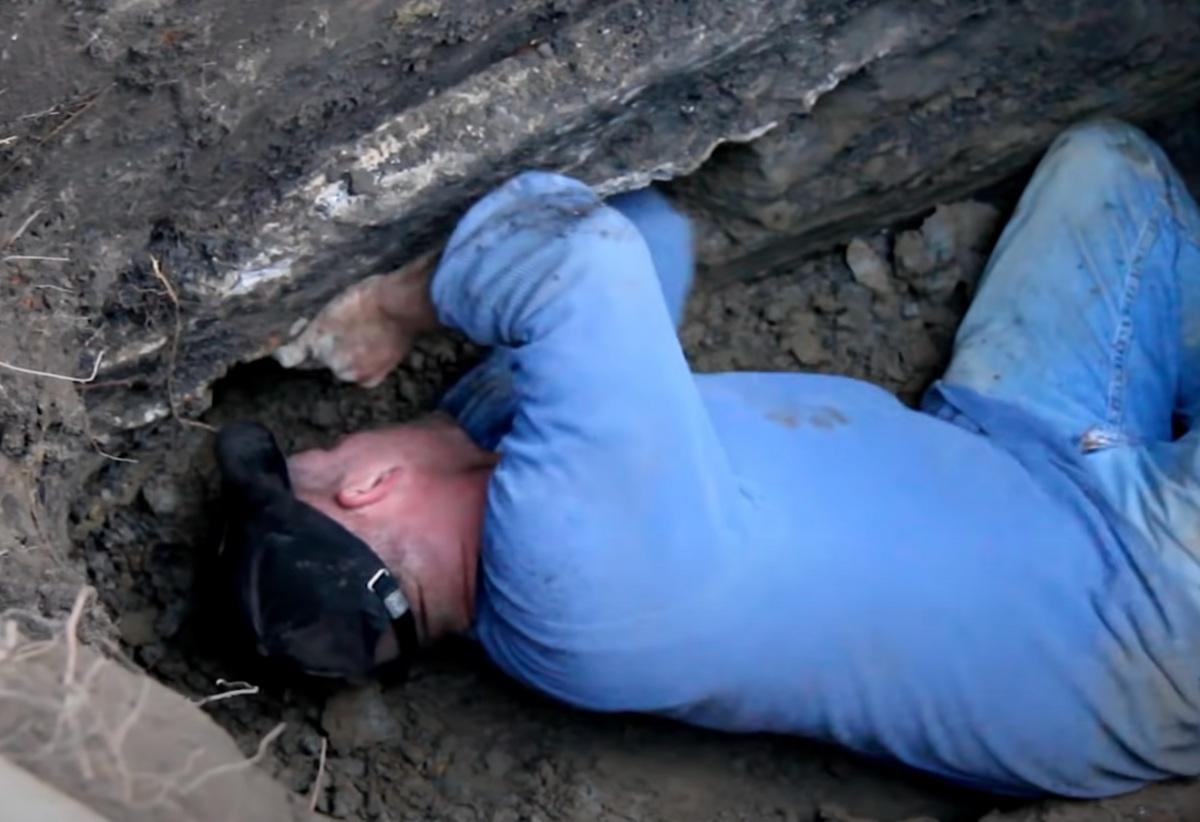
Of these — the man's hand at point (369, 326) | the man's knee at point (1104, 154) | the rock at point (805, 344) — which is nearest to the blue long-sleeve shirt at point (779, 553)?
the man's hand at point (369, 326)

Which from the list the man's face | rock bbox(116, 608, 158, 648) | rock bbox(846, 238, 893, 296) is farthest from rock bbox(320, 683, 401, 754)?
rock bbox(846, 238, 893, 296)

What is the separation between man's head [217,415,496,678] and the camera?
78.4 inches

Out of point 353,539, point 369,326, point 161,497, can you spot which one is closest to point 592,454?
point 353,539

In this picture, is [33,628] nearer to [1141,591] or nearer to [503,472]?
[503,472]

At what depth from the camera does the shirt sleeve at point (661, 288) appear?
2236mm

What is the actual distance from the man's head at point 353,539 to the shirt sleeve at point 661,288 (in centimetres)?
8

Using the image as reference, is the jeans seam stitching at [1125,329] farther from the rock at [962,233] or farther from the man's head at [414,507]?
the man's head at [414,507]

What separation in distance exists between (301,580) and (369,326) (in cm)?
40

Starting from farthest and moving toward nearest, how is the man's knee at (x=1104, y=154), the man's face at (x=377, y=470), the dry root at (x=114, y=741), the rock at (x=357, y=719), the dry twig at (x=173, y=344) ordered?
the man's knee at (x=1104, y=154)
the rock at (x=357, y=719)
the man's face at (x=377, y=470)
the dry twig at (x=173, y=344)
the dry root at (x=114, y=741)

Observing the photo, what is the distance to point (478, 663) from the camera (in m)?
2.44

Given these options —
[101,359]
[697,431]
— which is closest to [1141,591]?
[697,431]

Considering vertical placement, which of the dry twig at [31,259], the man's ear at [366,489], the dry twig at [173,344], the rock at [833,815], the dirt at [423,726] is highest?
the dry twig at [31,259]

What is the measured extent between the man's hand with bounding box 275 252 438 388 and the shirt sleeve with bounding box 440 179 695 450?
112mm

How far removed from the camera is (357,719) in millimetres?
2348
